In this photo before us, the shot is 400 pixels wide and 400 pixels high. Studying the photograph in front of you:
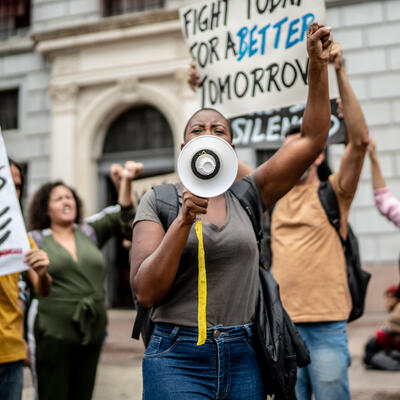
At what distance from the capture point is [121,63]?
11.3 meters

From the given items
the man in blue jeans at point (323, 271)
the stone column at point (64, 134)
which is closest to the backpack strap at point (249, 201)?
the man in blue jeans at point (323, 271)

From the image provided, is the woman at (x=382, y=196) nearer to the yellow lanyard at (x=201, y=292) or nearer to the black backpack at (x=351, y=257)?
the black backpack at (x=351, y=257)

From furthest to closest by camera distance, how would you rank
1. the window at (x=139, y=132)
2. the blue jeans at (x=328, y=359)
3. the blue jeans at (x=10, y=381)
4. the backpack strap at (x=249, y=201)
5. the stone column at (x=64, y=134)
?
the window at (x=139, y=132)
the stone column at (x=64, y=134)
the blue jeans at (x=328, y=359)
the blue jeans at (x=10, y=381)
the backpack strap at (x=249, y=201)

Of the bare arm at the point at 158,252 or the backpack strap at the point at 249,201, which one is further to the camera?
the backpack strap at the point at 249,201

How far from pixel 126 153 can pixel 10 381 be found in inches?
359

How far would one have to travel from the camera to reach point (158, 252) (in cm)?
185

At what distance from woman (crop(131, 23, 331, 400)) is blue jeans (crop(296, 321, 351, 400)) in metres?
1.01

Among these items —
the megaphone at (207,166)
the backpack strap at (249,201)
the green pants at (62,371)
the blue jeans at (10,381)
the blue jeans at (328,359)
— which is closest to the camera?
the megaphone at (207,166)

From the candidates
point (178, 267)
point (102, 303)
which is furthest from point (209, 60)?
point (178, 267)

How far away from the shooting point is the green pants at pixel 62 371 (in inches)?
134

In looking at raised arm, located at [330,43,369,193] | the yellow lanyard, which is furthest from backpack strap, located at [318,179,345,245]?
the yellow lanyard

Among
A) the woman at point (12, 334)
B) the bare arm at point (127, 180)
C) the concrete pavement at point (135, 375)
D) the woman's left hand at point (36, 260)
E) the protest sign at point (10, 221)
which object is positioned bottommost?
the concrete pavement at point (135, 375)

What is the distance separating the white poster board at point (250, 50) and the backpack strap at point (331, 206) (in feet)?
1.90

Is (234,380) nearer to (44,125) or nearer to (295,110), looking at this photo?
(295,110)
